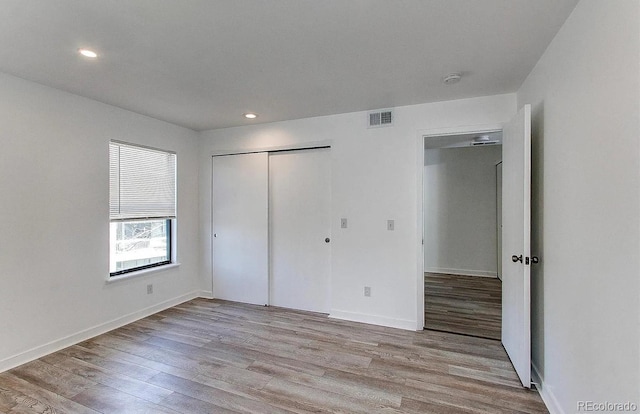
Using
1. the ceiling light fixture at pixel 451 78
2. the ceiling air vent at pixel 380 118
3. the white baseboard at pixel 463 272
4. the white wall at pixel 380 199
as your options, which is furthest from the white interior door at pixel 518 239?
the white baseboard at pixel 463 272

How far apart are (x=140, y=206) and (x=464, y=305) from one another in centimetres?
446

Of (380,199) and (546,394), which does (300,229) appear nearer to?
(380,199)

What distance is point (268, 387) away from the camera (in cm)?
229

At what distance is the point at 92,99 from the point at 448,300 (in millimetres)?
5087

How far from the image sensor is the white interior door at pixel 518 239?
220 centimetres

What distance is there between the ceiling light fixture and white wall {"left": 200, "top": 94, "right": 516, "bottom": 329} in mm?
571

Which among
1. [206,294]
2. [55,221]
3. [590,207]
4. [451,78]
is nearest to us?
[590,207]

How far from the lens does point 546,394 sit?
207 centimetres

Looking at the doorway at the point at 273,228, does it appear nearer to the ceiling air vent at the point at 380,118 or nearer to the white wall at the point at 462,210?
the ceiling air vent at the point at 380,118

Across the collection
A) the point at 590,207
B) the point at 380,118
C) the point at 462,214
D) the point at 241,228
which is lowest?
the point at 241,228

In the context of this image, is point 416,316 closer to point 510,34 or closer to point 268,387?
point 268,387

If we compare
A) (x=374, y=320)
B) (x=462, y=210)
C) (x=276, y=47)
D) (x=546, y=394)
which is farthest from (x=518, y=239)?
(x=462, y=210)

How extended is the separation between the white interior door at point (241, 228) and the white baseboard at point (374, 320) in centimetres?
110

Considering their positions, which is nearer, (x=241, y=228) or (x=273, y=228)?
(x=273, y=228)
